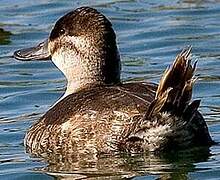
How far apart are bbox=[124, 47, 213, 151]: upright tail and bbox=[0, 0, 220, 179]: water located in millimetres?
169

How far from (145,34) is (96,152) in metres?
6.01

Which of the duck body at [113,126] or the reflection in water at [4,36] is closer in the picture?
the duck body at [113,126]

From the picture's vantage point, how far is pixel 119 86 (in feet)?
31.8

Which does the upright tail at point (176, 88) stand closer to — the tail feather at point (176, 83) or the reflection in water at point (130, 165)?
the tail feather at point (176, 83)

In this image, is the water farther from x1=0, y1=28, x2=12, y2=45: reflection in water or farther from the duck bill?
the duck bill

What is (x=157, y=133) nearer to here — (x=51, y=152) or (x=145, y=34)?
(x=51, y=152)

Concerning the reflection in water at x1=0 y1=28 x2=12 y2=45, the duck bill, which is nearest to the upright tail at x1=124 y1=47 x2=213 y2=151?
the duck bill

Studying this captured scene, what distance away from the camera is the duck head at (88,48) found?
1023cm

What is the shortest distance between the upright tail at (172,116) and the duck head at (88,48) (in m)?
1.21

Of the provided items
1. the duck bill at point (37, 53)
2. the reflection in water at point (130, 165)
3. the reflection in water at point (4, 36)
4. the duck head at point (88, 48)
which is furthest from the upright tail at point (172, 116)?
the reflection in water at point (4, 36)

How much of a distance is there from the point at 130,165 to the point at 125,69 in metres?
4.31

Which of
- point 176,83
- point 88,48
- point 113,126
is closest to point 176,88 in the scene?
point 176,83

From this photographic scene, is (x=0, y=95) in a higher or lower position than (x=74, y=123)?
lower

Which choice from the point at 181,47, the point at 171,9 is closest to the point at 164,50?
the point at 181,47
